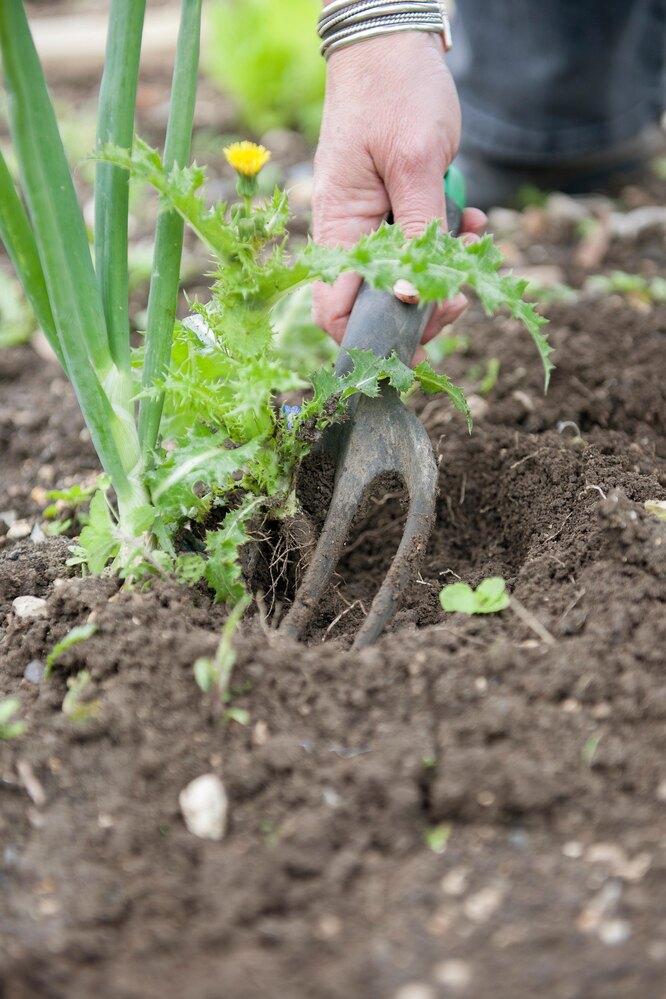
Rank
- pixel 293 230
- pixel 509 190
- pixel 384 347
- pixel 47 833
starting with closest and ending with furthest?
pixel 47 833, pixel 384 347, pixel 293 230, pixel 509 190

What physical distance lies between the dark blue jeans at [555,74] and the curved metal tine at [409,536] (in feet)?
7.82

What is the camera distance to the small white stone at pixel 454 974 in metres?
1.05

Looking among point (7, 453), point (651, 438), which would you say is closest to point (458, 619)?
point (651, 438)

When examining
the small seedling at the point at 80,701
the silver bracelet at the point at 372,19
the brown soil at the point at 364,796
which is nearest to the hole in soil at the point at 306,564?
the brown soil at the point at 364,796

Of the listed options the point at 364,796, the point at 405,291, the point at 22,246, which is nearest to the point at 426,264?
the point at 405,291

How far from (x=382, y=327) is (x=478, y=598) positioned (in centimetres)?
59

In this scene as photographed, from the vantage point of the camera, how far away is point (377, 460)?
180cm

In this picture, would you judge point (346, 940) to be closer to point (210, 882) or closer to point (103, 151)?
point (210, 882)

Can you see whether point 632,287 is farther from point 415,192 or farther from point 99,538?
point 99,538

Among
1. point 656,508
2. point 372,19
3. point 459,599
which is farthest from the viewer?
point 372,19

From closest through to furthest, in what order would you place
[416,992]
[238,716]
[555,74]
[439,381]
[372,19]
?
1. [416,992]
2. [238,716]
3. [439,381]
4. [372,19]
5. [555,74]

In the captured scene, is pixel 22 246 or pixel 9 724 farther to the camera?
pixel 22 246

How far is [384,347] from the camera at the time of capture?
6.08ft

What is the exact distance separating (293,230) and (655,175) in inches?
64.2
